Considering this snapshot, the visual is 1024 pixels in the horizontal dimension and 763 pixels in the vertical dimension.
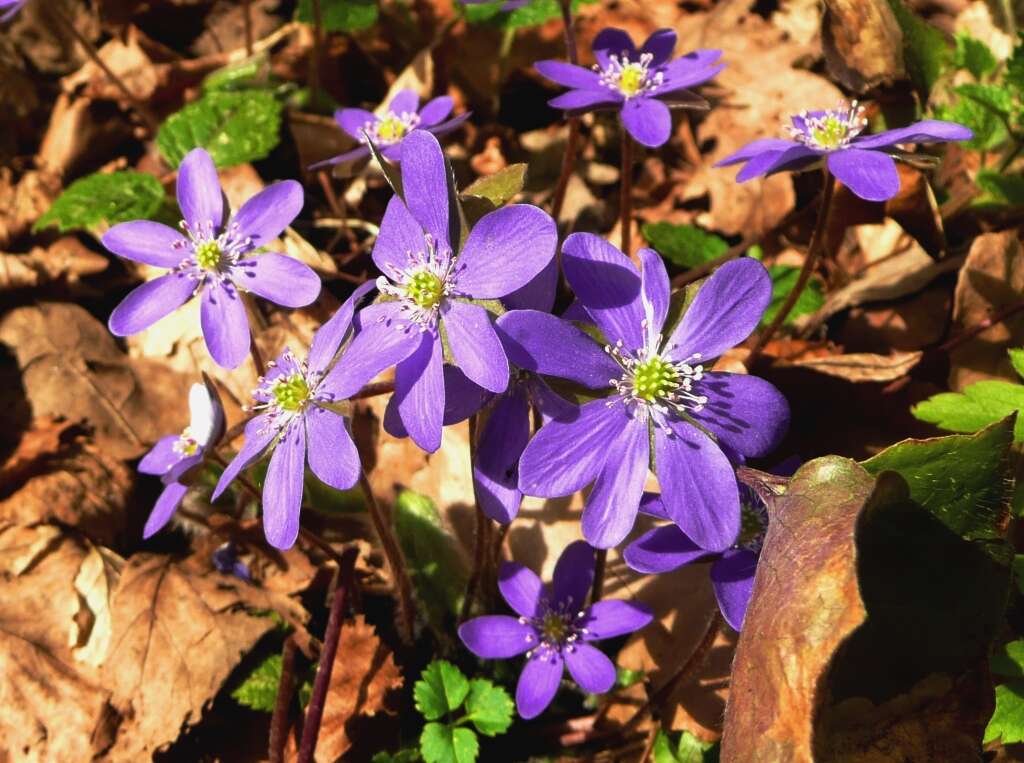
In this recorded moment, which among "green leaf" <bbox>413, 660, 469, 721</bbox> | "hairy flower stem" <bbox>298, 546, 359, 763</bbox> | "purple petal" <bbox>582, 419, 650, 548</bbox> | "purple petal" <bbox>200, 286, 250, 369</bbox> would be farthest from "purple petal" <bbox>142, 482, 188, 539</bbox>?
"purple petal" <bbox>582, 419, 650, 548</bbox>

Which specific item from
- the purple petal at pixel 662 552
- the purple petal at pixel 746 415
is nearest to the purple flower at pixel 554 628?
the purple petal at pixel 662 552

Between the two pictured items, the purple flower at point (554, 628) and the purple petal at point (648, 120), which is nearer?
the purple flower at point (554, 628)

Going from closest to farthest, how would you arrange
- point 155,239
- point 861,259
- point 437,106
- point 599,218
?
1. point 155,239
2. point 437,106
3. point 861,259
4. point 599,218

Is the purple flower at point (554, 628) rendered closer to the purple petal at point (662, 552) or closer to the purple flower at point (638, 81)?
the purple petal at point (662, 552)

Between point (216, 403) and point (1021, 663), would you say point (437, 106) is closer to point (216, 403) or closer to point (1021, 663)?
point (216, 403)

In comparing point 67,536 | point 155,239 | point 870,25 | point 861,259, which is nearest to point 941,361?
point 861,259

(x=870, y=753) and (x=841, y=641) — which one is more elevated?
(x=841, y=641)
